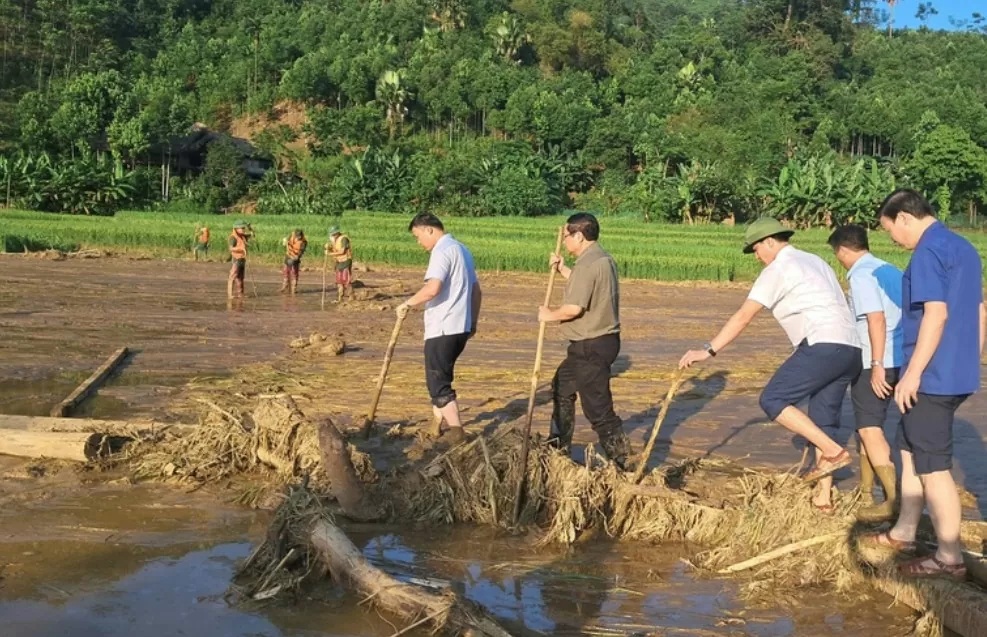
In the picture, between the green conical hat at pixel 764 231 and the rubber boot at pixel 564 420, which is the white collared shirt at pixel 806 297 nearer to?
the green conical hat at pixel 764 231

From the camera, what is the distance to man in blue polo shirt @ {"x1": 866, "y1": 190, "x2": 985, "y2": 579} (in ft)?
14.8

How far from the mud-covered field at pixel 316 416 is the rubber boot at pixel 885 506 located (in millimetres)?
685

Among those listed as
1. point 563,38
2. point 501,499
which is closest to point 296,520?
point 501,499

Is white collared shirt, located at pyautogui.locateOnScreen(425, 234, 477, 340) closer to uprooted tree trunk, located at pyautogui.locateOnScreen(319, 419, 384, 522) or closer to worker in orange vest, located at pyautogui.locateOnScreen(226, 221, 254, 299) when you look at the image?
uprooted tree trunk, located at pyautogui.locateOnScreen(319, 419, 384, 522)

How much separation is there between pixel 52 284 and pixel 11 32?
52.0 metres

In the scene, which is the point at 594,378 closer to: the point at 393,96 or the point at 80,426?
the point at 80,426

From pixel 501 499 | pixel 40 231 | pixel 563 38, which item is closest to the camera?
pixel 501 499

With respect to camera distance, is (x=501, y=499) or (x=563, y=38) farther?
(x=563, y=38)

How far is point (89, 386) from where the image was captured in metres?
8.77

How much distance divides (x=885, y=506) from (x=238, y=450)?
4073mm

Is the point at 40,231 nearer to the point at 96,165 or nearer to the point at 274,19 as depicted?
the point at 96,165

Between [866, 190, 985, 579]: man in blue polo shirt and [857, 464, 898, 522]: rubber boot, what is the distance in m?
1.05

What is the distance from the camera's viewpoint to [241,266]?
56.3 ft

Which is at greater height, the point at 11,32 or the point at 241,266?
the point at 11,32
